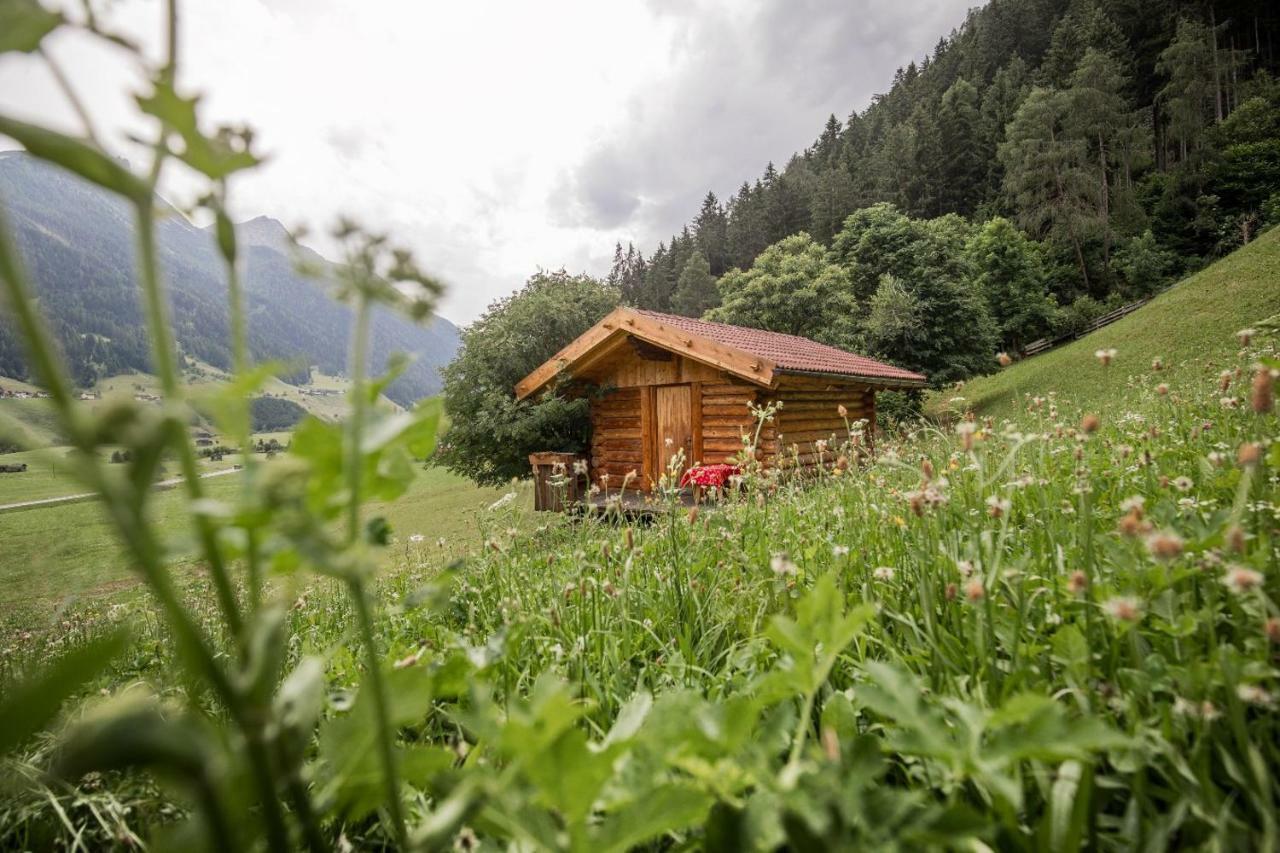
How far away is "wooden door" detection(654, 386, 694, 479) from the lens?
467 inches

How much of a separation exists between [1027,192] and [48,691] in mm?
49222

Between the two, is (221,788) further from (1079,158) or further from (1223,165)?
(1223,165)

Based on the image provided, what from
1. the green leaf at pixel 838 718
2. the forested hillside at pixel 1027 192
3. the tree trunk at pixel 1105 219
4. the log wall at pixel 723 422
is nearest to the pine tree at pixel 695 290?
the forested hillside at pixel 1027 192

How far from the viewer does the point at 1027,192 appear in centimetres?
3878

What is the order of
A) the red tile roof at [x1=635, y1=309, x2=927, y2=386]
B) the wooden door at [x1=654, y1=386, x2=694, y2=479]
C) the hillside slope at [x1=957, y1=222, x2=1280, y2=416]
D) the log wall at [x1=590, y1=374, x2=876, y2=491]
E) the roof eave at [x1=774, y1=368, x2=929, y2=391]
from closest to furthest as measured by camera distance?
the roof eave at [x1=774, y1=368, x2=929, y2=391]
the log wall at [x1=590, y1=374, x2=876, y2=491]
the red tile roof at [x1=635, y1=309, x2=927, y2=386]
the wooden door at [x1=654, y1=386, x2=694, y2=479]
the hillside slope at [x1=957, y1=222, x2=1280, y2=416]

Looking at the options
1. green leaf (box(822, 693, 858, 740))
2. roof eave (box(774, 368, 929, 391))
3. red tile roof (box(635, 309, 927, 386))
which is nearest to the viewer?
green leaf (box(822, 693, 858, 740))

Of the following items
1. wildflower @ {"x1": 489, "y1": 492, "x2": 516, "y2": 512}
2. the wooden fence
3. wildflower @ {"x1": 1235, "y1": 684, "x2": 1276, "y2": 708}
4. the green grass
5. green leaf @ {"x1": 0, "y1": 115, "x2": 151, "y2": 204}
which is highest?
the wooden fence

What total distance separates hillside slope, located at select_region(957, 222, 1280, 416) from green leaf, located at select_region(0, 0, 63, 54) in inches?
751

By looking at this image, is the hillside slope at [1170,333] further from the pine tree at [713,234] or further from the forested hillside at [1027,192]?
the pine tree at [713,234]

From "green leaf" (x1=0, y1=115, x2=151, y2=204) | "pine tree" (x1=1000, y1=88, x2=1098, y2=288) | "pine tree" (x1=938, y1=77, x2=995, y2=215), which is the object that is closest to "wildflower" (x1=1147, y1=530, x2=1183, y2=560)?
"green leaf" (x1=0, y1=115, x2=151, y2=204)

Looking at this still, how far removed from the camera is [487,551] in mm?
2822

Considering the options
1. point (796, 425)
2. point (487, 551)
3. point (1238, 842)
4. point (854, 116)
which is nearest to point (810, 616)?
point (1238, 842)

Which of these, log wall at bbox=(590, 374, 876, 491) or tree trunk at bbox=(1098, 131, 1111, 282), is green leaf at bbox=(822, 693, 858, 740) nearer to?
log wall at bbox=(590, 374, 876, 491)

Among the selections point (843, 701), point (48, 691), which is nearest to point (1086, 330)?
point (843, 701)
